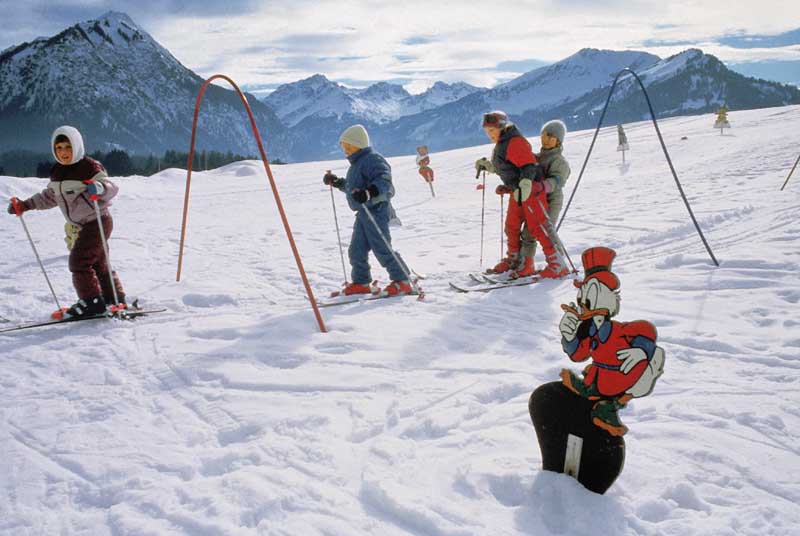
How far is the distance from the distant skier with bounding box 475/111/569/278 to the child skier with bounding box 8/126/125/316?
13.7 ft

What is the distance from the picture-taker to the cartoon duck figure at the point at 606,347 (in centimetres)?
233

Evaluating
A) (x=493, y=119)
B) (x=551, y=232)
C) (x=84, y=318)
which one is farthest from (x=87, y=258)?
(x=551, y=232)

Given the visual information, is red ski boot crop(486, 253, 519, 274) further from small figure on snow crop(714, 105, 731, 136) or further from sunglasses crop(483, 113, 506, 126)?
small figure on snow crop(714, 105, 731, 136)

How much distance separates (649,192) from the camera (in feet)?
40.4

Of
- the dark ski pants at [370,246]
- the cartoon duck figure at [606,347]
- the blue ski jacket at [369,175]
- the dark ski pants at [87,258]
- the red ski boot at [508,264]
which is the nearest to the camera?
the cartoon duck figure at [606,347]

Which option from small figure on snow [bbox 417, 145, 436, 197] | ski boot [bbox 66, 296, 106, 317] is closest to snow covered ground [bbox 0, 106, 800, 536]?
ski boot [bbox 66, 296, 106, 317]

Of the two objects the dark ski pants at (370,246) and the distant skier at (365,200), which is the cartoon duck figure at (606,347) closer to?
the distant skier at (365,200)

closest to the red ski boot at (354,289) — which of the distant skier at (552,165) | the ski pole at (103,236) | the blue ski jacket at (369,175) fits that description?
the blue ski jacket at (369,175)

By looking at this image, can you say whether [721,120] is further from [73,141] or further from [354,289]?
[73,141]

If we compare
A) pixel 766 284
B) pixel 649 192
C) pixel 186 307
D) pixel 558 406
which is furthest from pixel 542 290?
pixel 649 192

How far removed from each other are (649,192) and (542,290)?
306 inches

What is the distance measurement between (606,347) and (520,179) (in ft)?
13.3

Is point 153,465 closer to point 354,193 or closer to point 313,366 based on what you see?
point 313,366

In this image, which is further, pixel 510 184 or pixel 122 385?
pixel 510 184
